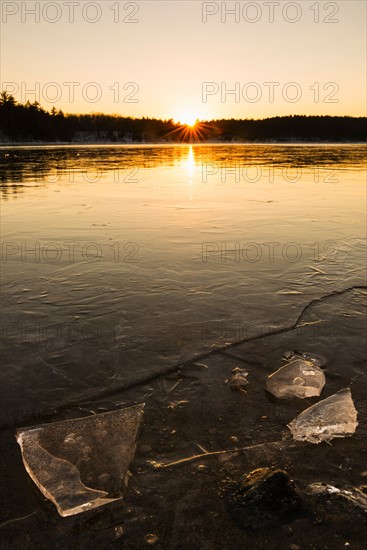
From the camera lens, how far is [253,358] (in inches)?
138

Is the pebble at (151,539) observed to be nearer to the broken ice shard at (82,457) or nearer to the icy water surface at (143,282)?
the broken ice shard at (82,457)

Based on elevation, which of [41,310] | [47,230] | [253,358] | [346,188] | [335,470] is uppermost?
[346,188]

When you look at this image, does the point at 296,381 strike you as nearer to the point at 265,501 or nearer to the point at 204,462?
the point at 204,462

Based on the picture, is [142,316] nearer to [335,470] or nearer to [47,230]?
[335,470]

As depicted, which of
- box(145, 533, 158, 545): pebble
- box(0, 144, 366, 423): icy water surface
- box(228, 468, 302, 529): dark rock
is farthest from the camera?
box(0, 144, 366, 423): icy water surface

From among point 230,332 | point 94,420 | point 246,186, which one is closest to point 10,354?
point 94,420

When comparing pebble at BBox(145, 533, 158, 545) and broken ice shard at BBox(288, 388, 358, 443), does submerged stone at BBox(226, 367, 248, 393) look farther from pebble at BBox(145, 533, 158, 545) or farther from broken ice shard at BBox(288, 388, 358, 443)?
pebble at BBox(145, 533, 158, 545)

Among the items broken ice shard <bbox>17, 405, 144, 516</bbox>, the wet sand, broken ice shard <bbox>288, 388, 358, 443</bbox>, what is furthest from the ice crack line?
broken ice shard <bbox>288, 388, 358, 443</bbox>

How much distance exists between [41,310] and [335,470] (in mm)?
3311

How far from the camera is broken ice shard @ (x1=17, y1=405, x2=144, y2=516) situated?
2.13m

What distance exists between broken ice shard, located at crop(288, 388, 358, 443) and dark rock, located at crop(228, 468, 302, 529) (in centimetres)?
55

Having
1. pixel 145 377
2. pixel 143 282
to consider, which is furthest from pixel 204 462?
pixel 143 282

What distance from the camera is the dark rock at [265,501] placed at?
1.99 m

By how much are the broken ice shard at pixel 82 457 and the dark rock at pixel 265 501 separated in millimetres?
626
